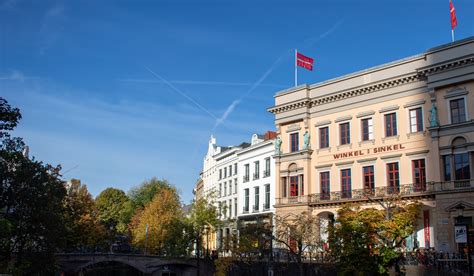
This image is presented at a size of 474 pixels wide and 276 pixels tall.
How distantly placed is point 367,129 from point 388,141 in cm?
278

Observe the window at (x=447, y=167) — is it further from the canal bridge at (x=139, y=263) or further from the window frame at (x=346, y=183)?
the canal bridge at (x=139, y=263)

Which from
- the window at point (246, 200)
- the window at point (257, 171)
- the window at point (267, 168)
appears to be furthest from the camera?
the window at point (246, 200)

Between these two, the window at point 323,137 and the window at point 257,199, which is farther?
the window at point 257,199

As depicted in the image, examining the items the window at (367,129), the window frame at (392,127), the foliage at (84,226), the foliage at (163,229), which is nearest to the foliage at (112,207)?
the foliage at (84,226)

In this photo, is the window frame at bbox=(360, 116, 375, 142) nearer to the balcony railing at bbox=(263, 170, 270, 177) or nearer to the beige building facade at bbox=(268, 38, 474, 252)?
the beige building facade at bbox=(268, 38, 474, 252)

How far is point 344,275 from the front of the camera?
30.5m

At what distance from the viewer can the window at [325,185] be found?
5444 centimetres

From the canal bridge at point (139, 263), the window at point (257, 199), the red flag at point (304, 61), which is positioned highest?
the red flag at point (304, 61)

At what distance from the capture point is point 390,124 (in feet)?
165

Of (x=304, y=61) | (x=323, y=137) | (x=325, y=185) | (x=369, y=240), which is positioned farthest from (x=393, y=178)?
(x=369, y=240)

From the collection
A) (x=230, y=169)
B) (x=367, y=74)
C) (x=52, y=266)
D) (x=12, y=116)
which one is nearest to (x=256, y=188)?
(x=230, y=169)

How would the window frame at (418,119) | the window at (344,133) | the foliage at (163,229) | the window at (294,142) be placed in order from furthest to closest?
1. the foliage at (163,229)
2. the window at (294,142)
3. the window at (344,133)
4. the window frame at (418,119)

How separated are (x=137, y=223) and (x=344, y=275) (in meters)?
62.6

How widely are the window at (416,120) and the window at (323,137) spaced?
9.38m
